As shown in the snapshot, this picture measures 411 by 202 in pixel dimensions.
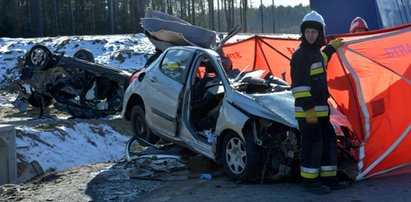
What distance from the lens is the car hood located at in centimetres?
586

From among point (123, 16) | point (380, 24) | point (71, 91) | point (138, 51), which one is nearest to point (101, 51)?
point (138, 51)

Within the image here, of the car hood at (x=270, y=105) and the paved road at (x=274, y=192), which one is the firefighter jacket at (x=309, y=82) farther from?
the paved road at (x=274, y=192)

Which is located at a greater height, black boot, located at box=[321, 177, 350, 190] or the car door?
the car door

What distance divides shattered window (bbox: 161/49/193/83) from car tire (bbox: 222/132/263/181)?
53.2 inches

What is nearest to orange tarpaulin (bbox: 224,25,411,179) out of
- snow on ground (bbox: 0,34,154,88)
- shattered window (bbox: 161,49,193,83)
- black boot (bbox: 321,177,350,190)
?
black boot (bbox: 321,177,350,190)

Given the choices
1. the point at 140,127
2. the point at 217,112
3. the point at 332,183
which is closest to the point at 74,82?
the point at 140,127

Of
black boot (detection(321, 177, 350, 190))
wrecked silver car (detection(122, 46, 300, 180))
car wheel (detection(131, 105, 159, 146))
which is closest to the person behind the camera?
black boot (detection(321, 177, 350, 190))

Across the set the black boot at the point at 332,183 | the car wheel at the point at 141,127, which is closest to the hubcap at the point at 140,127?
the car wheel at the point at 141,127

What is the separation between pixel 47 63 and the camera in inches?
468

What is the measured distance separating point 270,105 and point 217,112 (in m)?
1.17

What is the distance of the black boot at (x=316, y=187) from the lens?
5.55 metres

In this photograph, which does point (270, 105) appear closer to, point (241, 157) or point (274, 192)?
point (241, 157)

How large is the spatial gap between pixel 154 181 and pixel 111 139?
366 cm

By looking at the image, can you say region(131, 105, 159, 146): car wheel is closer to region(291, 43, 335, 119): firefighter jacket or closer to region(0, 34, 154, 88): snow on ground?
region(291, 43, 335, 119): firefighter jacket
